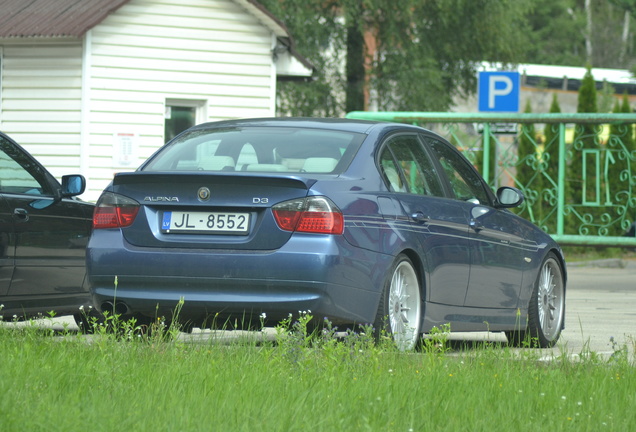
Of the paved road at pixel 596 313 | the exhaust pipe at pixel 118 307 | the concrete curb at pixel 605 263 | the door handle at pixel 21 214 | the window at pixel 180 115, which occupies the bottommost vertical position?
the concrete curb at pixel 605 263

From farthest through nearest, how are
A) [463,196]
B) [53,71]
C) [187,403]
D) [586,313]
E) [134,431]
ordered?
[53,71] → [586,313] → [463,196] → [187,403] → [134,431]

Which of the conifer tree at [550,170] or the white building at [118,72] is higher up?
the white building at [118,72]

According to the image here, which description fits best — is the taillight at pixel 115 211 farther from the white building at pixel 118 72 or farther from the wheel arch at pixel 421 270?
the white building at pixel 118 72

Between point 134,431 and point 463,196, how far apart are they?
4764 millimetres

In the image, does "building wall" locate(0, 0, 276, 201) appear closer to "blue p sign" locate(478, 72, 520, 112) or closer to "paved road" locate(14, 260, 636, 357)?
"blue p sign" locate(478, 72, 520, 112)

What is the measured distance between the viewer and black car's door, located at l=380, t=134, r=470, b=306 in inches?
319

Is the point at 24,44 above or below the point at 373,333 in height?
above

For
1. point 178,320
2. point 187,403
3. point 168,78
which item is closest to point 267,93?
point 168,78

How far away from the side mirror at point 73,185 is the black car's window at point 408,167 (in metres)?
2.40

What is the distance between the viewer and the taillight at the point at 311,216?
7242mm

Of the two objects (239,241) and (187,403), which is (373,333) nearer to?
(239,241)

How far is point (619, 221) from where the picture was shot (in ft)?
63.7

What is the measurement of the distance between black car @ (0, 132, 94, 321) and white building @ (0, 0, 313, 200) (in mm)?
11039

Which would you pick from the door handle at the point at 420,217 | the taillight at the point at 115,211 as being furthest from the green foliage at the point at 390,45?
the taillight at the point at 115,211
